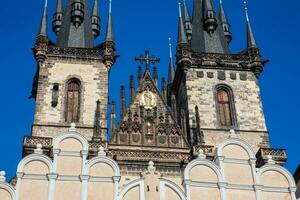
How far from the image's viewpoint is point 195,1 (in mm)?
33812

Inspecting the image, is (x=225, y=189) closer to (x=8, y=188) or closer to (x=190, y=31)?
(x=8, y=188)

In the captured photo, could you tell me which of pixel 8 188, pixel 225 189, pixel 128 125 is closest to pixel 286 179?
pixel 225 189

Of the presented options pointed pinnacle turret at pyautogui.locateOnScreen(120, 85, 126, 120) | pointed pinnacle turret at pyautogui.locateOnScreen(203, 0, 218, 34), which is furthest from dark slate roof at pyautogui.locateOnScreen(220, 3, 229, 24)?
pointed pinnacle turret at pyautogui.locateOnScreen(120, 85, 126, 120)

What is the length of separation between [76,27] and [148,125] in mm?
8243

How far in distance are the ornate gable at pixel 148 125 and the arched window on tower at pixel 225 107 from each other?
2.61 meters

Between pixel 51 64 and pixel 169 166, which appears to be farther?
pixel 51 64

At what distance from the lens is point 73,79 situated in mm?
27406

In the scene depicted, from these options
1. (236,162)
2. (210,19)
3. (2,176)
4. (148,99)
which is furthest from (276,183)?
(210,19)

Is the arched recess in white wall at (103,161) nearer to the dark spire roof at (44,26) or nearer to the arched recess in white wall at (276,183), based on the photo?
the arched recess in white wall at (276,183)

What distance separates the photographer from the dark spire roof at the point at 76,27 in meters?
29.6

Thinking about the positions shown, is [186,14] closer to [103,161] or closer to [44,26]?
[44,26]

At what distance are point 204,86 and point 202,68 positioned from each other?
1.20 m

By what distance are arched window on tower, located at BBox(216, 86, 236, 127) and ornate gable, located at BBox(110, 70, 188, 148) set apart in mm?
2614

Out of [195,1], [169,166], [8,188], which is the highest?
[195,1]
